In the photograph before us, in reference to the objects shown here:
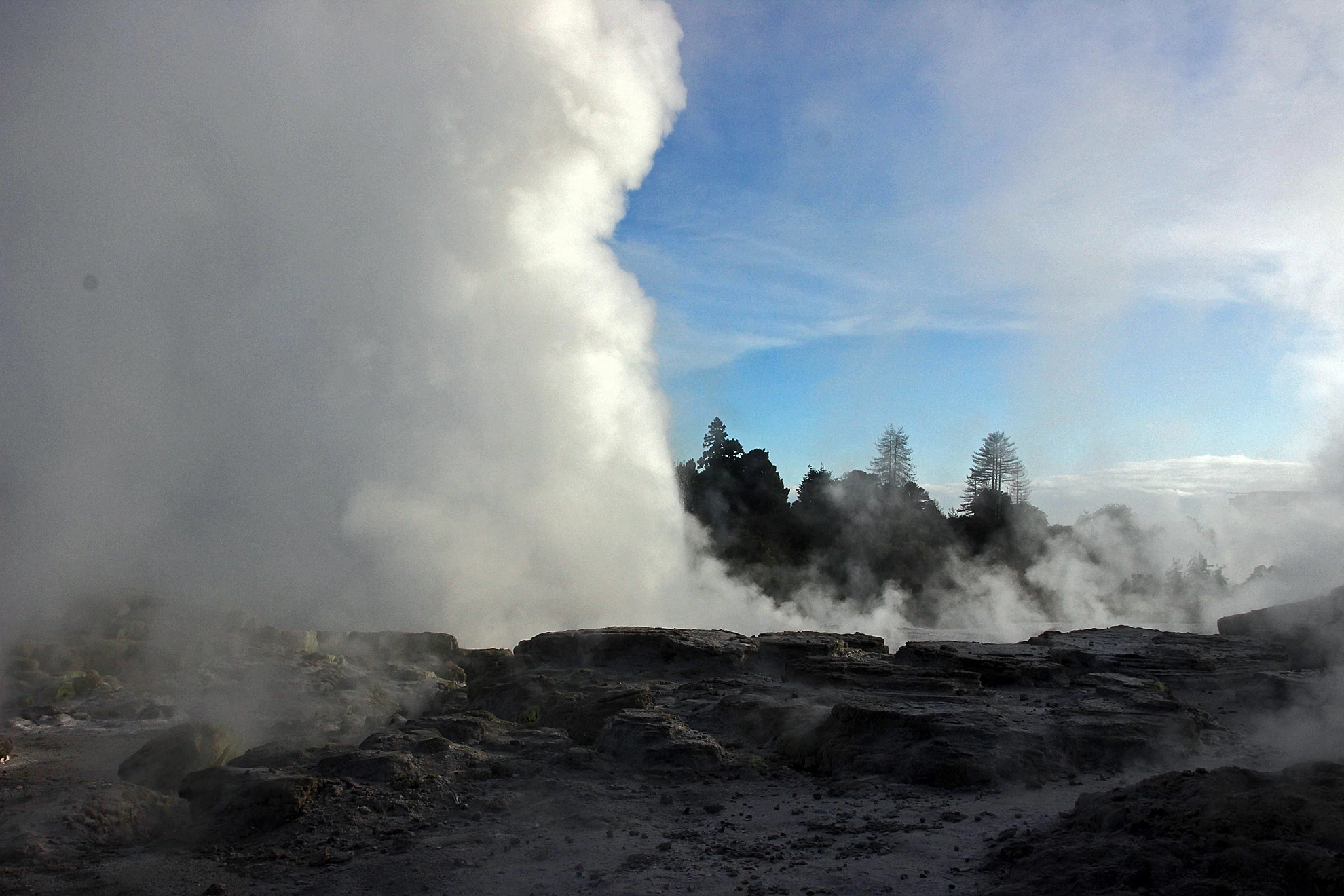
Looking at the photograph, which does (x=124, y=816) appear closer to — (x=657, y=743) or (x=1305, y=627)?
(x=657, y=743)

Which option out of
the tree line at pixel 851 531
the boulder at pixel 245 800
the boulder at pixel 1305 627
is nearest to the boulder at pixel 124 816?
the boulder at pixel 245 800

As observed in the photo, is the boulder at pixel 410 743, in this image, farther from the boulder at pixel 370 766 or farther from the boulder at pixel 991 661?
the boulder at pixel 991 661

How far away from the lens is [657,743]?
7223mm

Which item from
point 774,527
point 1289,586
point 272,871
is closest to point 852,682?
point 272,871

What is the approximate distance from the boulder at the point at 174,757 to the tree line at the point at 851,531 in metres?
18.0

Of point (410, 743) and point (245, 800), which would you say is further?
point (410, 743)

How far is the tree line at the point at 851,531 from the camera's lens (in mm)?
27984

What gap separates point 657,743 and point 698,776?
541mm

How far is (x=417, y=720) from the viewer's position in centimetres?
827

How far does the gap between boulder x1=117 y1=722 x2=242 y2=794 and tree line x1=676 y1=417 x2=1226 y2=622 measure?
59.1 feet

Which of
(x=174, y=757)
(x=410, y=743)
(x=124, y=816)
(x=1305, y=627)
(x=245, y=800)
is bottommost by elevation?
(x=124, y=816)

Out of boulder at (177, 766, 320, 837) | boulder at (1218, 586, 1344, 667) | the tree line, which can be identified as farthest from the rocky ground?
the tree line

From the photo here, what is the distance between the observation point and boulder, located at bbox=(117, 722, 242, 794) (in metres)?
7.52

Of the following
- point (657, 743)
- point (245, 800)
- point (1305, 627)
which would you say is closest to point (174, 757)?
point (245, 800)
